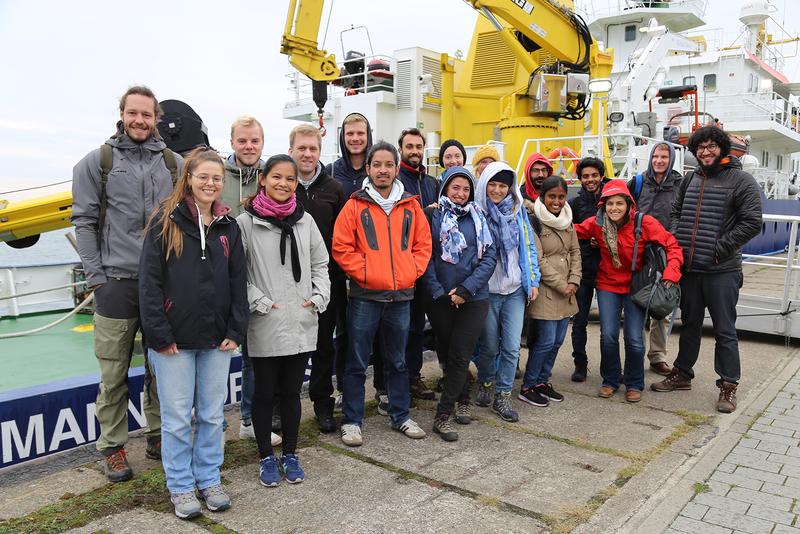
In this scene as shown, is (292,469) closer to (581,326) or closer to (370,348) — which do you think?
(370,348)

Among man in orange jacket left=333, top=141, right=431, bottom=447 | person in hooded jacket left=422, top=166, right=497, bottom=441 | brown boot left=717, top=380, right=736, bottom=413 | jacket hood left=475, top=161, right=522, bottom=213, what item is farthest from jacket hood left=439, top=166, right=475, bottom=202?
brown boot left=717, top=380, right=736, bottom=413

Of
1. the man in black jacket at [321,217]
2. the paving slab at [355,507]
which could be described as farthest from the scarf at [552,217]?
the paving slab at [355,507]

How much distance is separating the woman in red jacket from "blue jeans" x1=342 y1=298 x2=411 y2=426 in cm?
189

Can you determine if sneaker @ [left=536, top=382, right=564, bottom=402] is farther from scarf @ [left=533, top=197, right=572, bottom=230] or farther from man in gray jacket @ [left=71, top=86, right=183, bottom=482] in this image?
man in gray jacket @ [left=71, top=86, right=183, bottom=482]

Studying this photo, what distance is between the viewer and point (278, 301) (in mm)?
3312

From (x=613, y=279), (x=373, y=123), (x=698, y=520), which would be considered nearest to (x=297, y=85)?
(x=373, y=123)

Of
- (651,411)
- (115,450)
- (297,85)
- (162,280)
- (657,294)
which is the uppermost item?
(297,85)

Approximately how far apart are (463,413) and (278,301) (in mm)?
1801

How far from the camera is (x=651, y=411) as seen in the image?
4703 millimetres

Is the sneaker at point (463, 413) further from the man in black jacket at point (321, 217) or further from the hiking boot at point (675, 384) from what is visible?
the hiking boot at point (675, 384)

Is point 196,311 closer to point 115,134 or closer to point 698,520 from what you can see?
point 115,134

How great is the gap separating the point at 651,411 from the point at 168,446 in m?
3.51

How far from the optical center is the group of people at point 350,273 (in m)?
3.05

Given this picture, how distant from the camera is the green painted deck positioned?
5.99 m
